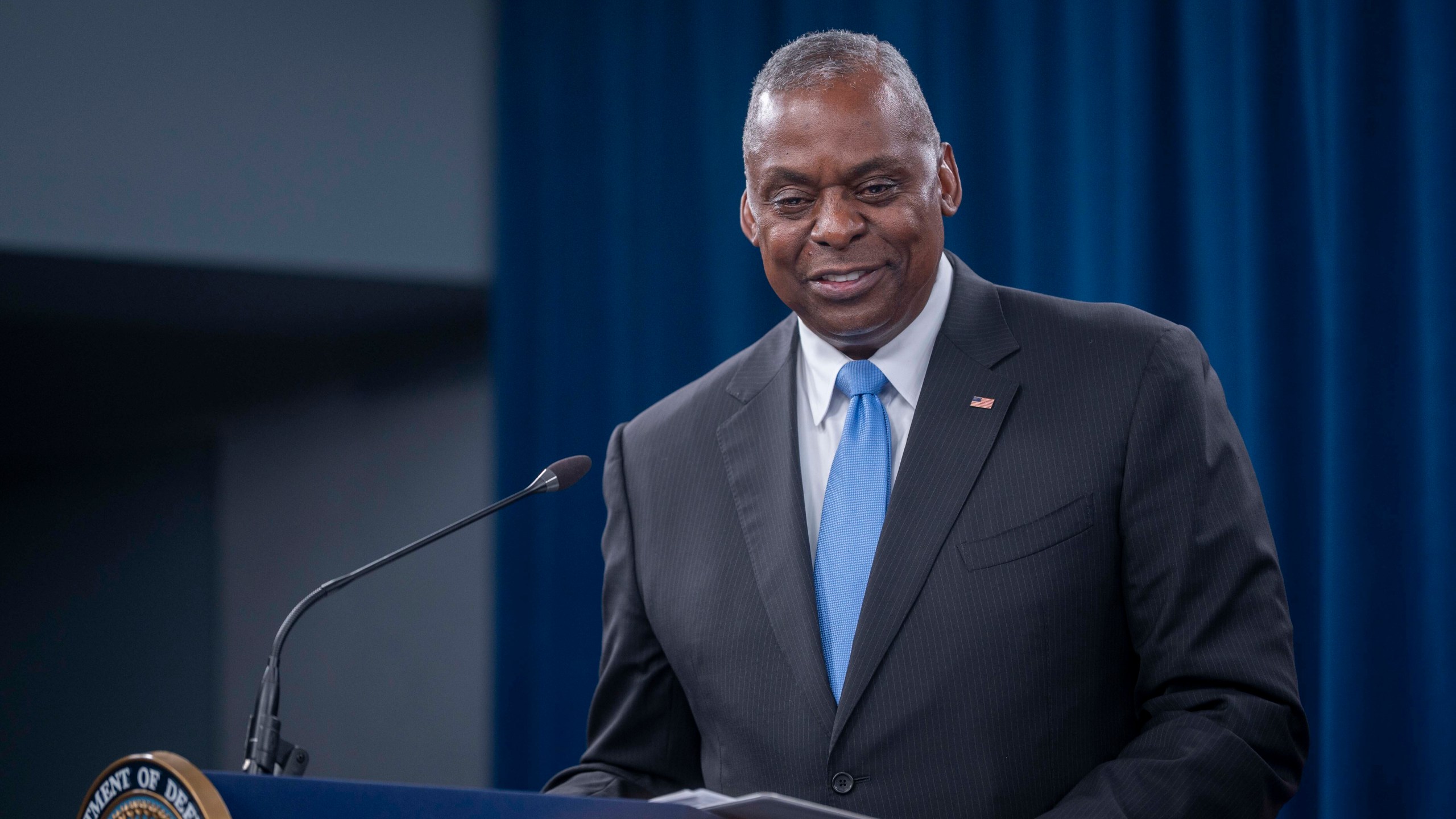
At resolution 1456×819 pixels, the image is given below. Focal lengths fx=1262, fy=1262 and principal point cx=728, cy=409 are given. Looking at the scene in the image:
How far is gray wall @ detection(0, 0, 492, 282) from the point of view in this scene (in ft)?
9.36

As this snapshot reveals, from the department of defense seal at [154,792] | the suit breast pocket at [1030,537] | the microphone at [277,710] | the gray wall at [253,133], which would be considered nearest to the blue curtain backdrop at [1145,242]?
the gray wall at [253,133]

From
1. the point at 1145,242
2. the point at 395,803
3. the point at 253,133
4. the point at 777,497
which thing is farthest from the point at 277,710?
the point at 253,133

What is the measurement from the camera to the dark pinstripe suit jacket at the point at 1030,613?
137 centimetres

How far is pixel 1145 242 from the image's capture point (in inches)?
99.2

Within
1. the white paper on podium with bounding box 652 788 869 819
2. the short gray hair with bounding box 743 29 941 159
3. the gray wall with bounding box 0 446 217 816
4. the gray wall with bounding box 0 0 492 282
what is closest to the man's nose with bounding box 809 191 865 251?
the short gray hair with bounding box 743 29 941 159

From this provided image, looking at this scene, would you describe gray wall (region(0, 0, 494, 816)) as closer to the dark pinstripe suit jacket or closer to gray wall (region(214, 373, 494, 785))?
gray wall (region(214, 373, 494, 785))

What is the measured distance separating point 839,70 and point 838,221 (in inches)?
7.3

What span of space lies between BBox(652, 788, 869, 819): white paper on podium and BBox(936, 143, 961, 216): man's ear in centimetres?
88

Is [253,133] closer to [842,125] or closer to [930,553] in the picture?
[842,125]

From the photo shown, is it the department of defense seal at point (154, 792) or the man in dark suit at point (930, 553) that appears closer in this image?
the department of defense seal at point (154, 792)

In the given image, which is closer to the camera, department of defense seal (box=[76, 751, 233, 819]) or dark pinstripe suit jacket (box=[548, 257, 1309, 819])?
department of defense seal (box=[76, 751, 233, 819])

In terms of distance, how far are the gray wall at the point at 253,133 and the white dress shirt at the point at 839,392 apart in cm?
194

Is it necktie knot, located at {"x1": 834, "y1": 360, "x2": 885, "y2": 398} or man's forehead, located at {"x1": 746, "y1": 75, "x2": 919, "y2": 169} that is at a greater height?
man's forehead, located at {"x1": 746, "y1": 75, "x2": 919, "y2": 169}

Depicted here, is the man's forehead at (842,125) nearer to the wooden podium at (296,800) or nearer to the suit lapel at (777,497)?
the suit lapel at (777,497)
